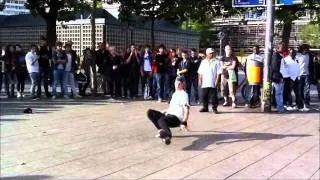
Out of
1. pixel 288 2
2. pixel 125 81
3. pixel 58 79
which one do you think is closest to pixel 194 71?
pixel 125 81

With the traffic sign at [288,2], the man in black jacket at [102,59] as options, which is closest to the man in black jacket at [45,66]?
the man in black jacket at [102,59]

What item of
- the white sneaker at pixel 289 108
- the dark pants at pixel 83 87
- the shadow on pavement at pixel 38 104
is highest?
the dark pants at pixel 83 87

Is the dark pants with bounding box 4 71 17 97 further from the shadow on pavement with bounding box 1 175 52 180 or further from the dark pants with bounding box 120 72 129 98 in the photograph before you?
the shadow on pavement with bounding box 1 175 52 180

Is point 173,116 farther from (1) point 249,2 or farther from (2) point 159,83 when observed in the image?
(2) point 159,83

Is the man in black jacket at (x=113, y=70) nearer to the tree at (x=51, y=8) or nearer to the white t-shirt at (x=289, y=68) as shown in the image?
the white t-shirt at (x=289, y=68)

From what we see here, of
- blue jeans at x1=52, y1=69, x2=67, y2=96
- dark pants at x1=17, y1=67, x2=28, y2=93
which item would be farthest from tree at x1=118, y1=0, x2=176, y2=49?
dark pants at x1=17, y1=67, x2=28, y2=93

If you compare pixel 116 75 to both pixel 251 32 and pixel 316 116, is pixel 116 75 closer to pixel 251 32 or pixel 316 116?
pixel 316 116

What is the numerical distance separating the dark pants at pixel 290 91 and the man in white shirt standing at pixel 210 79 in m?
2.42

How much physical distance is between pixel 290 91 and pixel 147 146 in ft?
24.1

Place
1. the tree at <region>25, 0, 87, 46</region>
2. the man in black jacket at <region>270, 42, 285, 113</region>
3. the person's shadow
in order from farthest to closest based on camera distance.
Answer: the tree at <region>25, 0, 87, 46</region>, the man in black jacket at <region>270, 42, 285, 113</region>, the person's shadow

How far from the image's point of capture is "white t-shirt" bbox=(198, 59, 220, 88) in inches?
535

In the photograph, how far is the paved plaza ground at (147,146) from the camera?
7.43 m

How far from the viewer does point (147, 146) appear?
29.7 ft

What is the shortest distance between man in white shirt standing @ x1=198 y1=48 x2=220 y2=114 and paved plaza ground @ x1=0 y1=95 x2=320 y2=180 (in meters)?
0.44
